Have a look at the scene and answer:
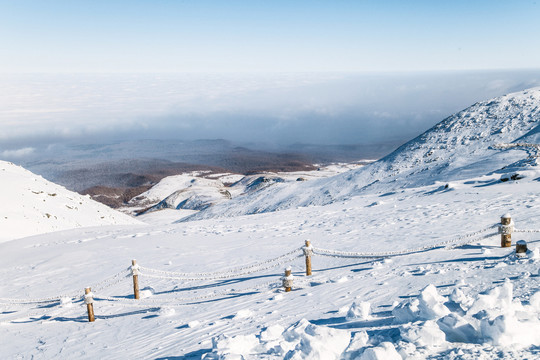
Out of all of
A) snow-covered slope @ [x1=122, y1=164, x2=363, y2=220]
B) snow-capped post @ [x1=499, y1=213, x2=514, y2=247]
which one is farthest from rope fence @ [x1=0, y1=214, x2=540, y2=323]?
snow-covered slope @ [x1=122, y1=164, x2=363, y2=220]

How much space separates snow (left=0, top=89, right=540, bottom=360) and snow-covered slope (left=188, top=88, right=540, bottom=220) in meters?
10.3

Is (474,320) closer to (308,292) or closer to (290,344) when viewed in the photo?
(290,344)

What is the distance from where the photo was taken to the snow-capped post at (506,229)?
9621mm

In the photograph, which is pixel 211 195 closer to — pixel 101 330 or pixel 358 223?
pixel 358 223

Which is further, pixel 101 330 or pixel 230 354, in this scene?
pixel 101 330

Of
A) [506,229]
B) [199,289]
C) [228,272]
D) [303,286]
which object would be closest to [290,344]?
[303,286]

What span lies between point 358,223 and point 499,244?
8221 mm

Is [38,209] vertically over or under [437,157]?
under

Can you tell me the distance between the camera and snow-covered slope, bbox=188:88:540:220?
3569cm

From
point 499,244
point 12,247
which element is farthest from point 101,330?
point 12,247

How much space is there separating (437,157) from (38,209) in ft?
126

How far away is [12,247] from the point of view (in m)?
23.9

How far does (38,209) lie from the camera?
3462 centimetres

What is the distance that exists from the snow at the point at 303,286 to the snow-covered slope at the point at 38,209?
631cm
